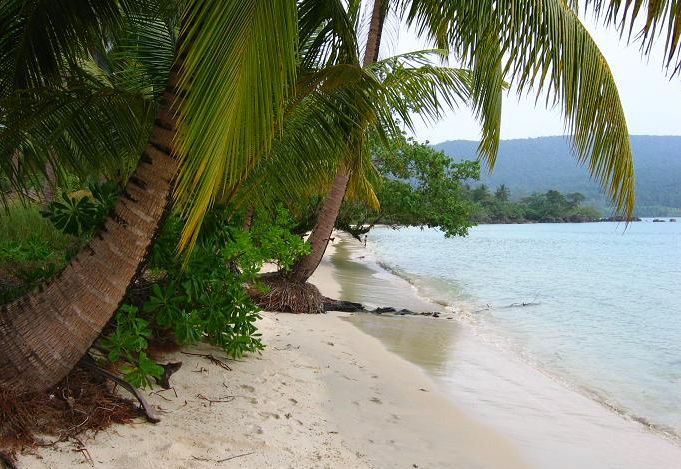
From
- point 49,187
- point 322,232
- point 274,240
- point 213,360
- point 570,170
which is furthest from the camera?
point 570,170

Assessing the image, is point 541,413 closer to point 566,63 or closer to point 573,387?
point 573,387

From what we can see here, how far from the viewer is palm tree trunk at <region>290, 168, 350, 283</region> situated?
33.2 ft

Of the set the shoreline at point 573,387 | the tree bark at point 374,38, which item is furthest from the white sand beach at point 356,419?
the tree bark at point 374,38

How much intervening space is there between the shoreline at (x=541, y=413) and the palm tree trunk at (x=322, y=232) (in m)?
1.70

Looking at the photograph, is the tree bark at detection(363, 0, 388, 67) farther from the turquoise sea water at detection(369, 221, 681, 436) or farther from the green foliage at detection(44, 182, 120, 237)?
the green foliage at detection(44, 182, 120, 237)

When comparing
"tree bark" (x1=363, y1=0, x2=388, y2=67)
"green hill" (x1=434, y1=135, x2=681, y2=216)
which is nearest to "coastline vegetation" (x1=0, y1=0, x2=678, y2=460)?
"tree bark" (x1=363, y1=0, x2=388, y2=67)

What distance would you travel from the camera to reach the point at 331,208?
10.5 m

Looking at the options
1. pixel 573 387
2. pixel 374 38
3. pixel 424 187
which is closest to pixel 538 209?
pixel 424 187

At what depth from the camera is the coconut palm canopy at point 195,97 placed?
7.45 ft

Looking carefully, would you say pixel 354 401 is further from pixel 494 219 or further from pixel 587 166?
pixel 494 219

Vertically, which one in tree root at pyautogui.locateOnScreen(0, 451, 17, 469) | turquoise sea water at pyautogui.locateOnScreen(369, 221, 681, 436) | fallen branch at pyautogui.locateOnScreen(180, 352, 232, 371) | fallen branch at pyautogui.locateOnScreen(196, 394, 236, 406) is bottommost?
turquoise sea water at pyautogui.locateOnScreen(369, 221, 681, 436)

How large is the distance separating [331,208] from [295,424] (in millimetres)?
6625

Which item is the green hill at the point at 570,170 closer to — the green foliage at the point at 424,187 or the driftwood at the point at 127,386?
the green foliage at the point at 424,187

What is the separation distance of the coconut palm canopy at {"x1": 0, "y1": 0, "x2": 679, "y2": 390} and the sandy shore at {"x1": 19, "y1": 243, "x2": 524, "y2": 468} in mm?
654
